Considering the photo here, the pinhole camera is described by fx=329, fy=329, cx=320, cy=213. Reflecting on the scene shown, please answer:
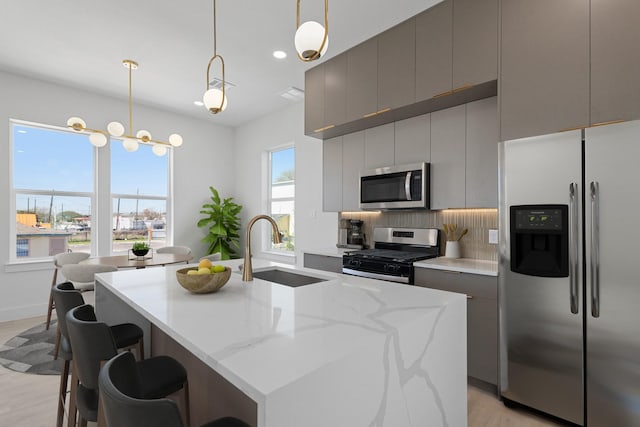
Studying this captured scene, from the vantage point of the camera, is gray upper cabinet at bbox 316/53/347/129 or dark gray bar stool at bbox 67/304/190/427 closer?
dark gray bar stool at bbox 67/304/190/427

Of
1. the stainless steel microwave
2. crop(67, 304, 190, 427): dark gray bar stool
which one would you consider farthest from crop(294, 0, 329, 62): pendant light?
the stainless steel microwave

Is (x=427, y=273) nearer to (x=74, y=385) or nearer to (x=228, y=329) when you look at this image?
(x=228, y=329)

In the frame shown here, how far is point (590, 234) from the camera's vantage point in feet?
6.21

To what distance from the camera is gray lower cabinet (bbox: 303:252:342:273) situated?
3412mm

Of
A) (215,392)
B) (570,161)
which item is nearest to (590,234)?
(570,161)

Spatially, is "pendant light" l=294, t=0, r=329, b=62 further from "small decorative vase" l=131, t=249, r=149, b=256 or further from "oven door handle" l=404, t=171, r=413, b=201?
"small decorative vase" l=131, t=249, r=149, b=256

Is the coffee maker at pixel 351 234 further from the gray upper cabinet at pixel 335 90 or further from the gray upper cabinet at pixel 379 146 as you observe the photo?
the gray upper cabinet at pixel 335 90

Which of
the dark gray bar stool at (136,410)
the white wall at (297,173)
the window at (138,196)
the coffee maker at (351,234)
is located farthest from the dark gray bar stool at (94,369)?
the window at (138,196)

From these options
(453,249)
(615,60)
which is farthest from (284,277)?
(615,60)

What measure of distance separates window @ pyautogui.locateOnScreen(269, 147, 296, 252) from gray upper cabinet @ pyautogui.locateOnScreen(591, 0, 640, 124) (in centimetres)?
371

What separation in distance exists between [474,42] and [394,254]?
1847mm

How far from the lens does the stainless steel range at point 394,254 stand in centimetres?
283

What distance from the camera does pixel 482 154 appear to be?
2637mm

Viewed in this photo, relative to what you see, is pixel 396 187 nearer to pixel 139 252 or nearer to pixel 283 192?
pixel 283 192
